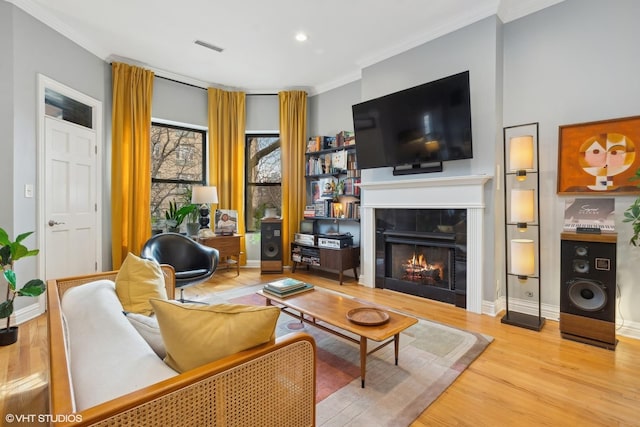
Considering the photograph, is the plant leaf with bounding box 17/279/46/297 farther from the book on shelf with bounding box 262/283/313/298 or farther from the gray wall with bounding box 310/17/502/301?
the gray wall with bounding box 310/17/502/301

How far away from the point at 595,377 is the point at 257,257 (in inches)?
169

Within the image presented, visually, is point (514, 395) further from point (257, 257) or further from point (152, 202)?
point (152, 202)

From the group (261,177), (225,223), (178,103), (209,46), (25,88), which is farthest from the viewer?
(261,177)

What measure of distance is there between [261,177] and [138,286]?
3.58 metres

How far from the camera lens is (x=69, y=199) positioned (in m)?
3.35

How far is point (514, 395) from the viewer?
1756 mm

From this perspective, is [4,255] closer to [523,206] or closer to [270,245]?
[270,245]

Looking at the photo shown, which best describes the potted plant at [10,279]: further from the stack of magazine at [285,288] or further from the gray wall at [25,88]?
the stack of magazine at [285,288]

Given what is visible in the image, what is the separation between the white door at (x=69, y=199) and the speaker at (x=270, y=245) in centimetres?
207

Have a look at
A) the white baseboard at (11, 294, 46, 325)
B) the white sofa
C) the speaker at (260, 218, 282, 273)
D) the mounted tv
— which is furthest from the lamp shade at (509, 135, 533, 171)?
the white baseboard at (11, 294, 46, 325)

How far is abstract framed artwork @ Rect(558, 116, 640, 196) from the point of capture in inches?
95.3

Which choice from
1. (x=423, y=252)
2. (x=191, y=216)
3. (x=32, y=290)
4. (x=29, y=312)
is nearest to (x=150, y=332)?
(x=32, y=290)

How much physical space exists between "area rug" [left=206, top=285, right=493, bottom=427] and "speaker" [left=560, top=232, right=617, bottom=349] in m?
0.69

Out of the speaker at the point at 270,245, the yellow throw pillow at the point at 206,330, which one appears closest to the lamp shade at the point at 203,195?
the speaker at the point at 270,245
